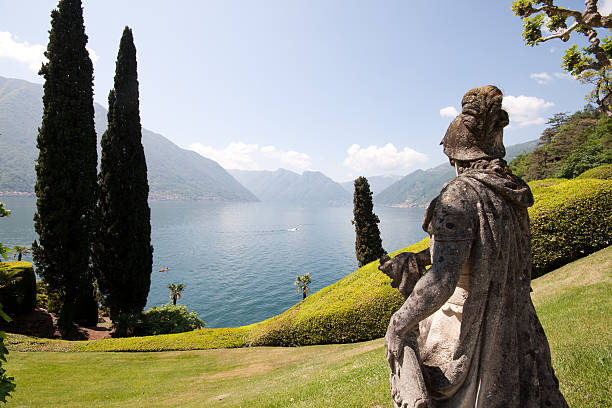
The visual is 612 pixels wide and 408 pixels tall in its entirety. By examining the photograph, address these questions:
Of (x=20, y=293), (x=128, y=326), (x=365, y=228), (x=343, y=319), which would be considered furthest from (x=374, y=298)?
(x=20, y=293)

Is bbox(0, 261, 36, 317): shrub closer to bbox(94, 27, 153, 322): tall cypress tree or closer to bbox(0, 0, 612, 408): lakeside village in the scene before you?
bbox(0, 0, 612, 408): lakeside village

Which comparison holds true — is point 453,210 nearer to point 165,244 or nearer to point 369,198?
point 369,198

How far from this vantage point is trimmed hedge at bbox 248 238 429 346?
13.2 meters

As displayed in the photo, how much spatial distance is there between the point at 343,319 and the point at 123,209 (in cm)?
1703

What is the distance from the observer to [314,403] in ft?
20.6

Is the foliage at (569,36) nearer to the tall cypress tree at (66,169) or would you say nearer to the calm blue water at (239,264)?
the tall cypress tree at (66,169)

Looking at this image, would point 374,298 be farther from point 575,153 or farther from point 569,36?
point 575,153

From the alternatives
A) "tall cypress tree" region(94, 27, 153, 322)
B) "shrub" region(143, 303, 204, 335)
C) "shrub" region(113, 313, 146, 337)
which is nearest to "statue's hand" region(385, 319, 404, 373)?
"shrub" region(143, 303, 204, 335)

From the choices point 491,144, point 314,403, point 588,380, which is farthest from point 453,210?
point 314,403

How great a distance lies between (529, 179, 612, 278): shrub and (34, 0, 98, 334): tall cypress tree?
24717 mm

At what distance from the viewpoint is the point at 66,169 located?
1888 centimetres

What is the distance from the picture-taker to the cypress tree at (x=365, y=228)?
26594mm

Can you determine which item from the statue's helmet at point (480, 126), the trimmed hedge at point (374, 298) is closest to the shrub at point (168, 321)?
the trimmed hedge at point (374, 298)

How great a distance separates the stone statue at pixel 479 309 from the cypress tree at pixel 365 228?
954 inches
